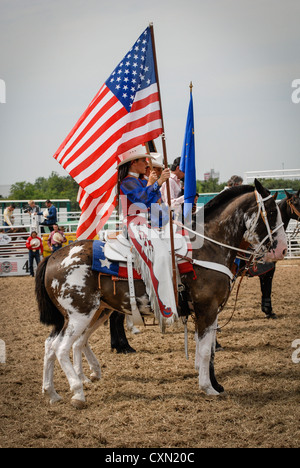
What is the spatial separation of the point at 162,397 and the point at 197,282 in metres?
1.39

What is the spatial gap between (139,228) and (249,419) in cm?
228

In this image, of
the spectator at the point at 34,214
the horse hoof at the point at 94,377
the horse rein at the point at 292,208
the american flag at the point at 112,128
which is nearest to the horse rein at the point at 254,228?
the american flag at the point at 112,128

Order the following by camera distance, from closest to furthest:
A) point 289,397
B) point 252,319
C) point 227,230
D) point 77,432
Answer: point 77,432, point 289,397, point 227,230, point 252,319

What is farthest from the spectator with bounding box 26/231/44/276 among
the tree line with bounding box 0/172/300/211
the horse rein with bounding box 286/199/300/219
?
the tree line with bounding box 0/172/300/211

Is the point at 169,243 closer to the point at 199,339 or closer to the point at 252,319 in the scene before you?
the point at 199,339

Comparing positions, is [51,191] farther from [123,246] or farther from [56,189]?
[123,246]

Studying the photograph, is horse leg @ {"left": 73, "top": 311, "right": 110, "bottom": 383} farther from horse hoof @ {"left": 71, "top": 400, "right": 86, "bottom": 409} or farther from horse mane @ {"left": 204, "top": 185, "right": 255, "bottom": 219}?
horse mane @ {"left": 204, "top": 185, "right": 255, "bottom": 219}

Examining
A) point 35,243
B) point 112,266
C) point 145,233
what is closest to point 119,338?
point 112,266

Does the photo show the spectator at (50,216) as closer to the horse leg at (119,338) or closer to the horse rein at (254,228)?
the horse leg at (119,338)

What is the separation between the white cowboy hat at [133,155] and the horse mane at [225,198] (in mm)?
1026

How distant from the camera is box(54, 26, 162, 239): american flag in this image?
5.35 meters

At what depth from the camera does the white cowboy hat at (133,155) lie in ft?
17.6
